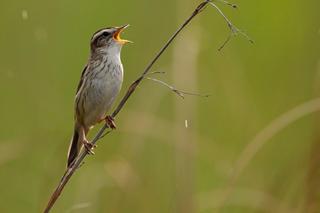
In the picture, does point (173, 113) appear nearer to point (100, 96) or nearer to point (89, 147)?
point (100, 96)

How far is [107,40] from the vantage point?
543cm

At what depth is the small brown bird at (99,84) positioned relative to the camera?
206 inches

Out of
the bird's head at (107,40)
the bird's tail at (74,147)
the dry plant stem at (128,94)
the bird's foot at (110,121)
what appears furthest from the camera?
the bird's head at (107,40)

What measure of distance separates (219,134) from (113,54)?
1546mm

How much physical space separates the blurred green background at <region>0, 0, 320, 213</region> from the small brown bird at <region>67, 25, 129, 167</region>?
152 millimetres

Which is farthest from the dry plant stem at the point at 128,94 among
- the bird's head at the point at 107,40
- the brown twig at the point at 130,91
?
the bird's head at the point at 107,40

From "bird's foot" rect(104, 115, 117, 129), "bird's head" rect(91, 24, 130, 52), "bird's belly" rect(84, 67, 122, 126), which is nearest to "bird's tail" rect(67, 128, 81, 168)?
"bird's belly" rect(84, 67, 122, 126)

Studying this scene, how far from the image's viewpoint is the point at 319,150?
4250 mm

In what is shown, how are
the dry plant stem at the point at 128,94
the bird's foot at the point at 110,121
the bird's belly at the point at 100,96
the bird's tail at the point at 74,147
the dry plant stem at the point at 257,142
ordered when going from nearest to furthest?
the dry plant stem at the point at 128,94
the dry plant stem at the point at 257,142
the bird's foot at the point at 110,121
the bird's tail at the point at 74,147
the bird's belly at the point at 100,96

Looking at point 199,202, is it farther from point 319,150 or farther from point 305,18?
point 305,18

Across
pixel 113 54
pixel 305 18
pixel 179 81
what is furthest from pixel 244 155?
pixel 305 18

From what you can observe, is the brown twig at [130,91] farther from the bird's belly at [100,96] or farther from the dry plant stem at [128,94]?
the bird's belly at [100,96]

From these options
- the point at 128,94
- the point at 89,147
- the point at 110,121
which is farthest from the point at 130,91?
the point at 110,121

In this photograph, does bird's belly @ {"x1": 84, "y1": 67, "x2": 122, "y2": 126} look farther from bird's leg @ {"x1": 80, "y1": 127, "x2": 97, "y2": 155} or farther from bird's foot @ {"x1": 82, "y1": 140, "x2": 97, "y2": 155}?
bird's foot @ {"x1": 82, "y1": 140, "x2": 97, "y2": 155}
